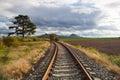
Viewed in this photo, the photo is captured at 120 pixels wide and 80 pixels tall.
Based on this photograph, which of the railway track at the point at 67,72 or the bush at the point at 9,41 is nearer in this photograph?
the railway track at the point at 67,72

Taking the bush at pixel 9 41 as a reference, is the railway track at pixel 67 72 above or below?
below

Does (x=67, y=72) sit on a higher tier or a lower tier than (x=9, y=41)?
lower

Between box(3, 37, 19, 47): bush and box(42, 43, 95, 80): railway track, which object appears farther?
box(3, 37, 19, 47): bush

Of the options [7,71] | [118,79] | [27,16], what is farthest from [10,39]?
[27,16]

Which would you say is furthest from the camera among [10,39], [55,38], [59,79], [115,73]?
[55,38]

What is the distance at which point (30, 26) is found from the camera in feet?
262

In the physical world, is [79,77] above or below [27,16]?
below

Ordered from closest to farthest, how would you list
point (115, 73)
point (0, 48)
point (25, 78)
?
point (25, 78) < point (115, 73) < point (0, 48)

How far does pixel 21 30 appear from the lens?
78250 millimetres

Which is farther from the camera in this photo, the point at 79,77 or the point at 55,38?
the point at 55,38

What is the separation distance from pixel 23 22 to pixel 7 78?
6989 cm

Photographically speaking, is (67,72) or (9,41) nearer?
(67,72)

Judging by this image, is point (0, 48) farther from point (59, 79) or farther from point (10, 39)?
point (59, 79)

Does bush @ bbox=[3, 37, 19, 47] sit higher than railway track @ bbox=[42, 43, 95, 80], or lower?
higher
